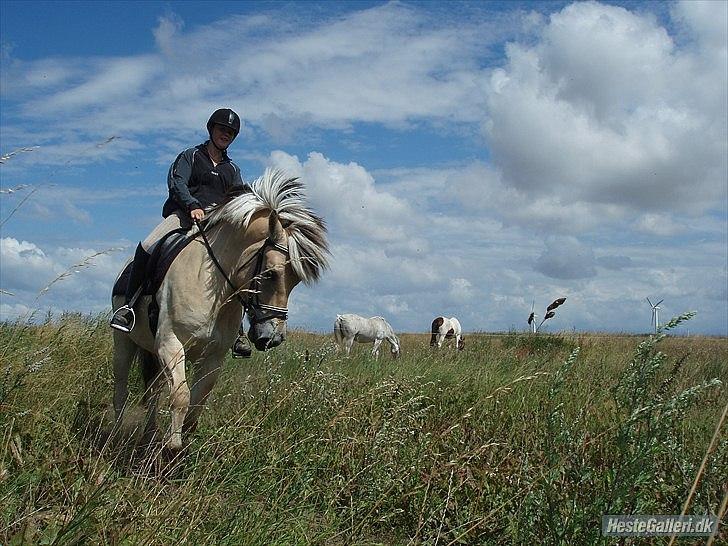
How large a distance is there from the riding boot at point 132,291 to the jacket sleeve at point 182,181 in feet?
2.00

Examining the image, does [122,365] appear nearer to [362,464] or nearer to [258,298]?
[258,298]

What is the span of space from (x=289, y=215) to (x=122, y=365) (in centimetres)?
245

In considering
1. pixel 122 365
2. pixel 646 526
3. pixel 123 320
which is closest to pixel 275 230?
pixel 123 320

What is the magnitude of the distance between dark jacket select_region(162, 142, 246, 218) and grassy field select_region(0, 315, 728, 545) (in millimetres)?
1817

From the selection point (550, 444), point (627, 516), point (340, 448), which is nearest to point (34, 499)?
point (340, 448)

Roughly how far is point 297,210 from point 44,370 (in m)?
2.62

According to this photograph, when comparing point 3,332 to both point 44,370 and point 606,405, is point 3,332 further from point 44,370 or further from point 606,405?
A: point 606,405

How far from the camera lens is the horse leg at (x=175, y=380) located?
18.0 feet

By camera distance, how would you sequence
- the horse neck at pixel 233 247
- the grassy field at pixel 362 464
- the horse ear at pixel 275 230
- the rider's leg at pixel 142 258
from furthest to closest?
the rider's leg at pixel 142 258 < the horse neck at pixel 233 247 < the horse ear at pixel 275 230 < the grassy field at pixel 362 464

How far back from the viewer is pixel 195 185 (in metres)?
7.05

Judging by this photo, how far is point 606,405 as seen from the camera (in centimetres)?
696

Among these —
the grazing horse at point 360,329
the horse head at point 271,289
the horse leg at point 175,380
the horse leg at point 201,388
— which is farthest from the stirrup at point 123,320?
the grazing horse at point 360,329

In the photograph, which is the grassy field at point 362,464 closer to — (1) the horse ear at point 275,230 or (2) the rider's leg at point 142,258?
(2) the rider's leg at point 142,258

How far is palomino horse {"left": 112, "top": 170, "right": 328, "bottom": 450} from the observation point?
5797 millimetres
